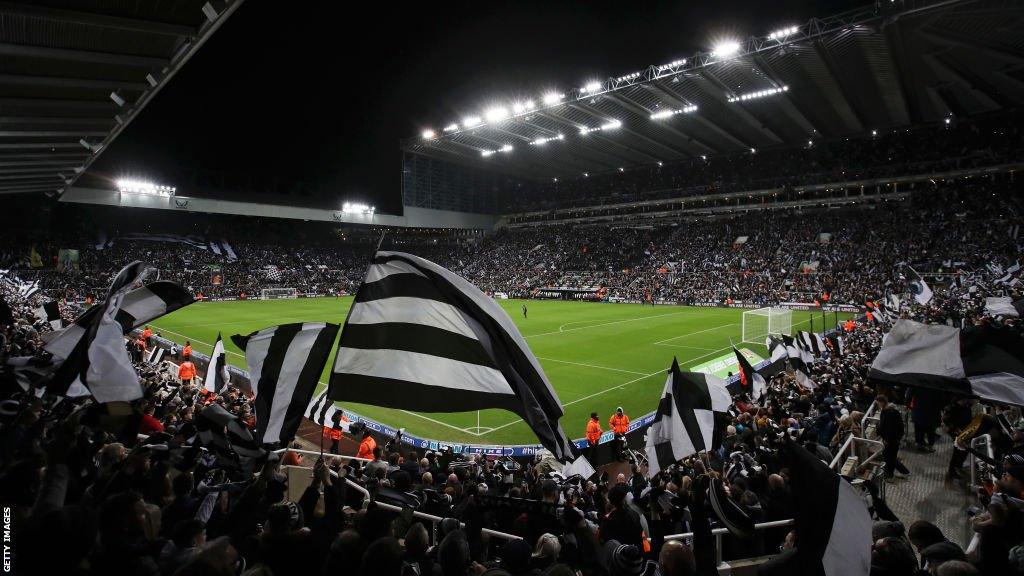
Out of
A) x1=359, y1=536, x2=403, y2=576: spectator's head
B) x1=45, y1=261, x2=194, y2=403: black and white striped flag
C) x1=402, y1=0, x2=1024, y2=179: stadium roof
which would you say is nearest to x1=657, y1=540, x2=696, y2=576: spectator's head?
x1=359, y1=536, x2=403, y2=576: spectator's head

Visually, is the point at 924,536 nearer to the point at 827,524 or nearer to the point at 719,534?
the point at 827,524

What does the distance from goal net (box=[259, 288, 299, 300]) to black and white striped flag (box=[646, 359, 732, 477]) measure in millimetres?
51730

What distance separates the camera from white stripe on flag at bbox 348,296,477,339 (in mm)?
5035

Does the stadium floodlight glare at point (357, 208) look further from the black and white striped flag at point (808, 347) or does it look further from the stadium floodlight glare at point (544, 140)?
the black and white striped flag at point (808, 347)

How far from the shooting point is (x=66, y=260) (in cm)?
4622

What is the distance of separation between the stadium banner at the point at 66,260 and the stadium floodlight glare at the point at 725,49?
56.2 m

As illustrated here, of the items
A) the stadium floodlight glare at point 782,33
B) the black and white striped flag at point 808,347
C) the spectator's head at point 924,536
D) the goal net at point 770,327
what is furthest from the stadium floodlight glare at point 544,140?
the spectator's head at point 924,536

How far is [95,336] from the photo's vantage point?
18.2 ft

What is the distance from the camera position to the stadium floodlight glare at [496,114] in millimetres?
44469

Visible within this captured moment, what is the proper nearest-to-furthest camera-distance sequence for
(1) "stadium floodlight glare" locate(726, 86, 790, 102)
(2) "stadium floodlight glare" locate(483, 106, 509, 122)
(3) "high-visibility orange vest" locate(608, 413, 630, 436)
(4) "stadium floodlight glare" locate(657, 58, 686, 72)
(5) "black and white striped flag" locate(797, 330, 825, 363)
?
(3) "high-visibility orange vest" locate(608, 413, 630, 436) < (5) "black and white striped flag" locate(797, 330, 825, 363) < (4) "stadium floodlight glare" locate(657, 58, 686, 72) < (1) "stadium floodlight glare" locate(726, 86, 790, 102) < (2) "stadium floodlight glare" locate(483, 106, 509, 122)

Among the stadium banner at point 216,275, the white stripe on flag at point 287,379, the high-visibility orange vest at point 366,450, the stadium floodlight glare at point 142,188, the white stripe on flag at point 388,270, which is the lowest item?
the high-visibility orange vest at point 366,450

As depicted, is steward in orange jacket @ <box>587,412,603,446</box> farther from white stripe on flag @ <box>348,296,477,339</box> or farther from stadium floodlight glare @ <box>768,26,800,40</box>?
stadium floodlight glare @ <box>768,26,800,40</box>
